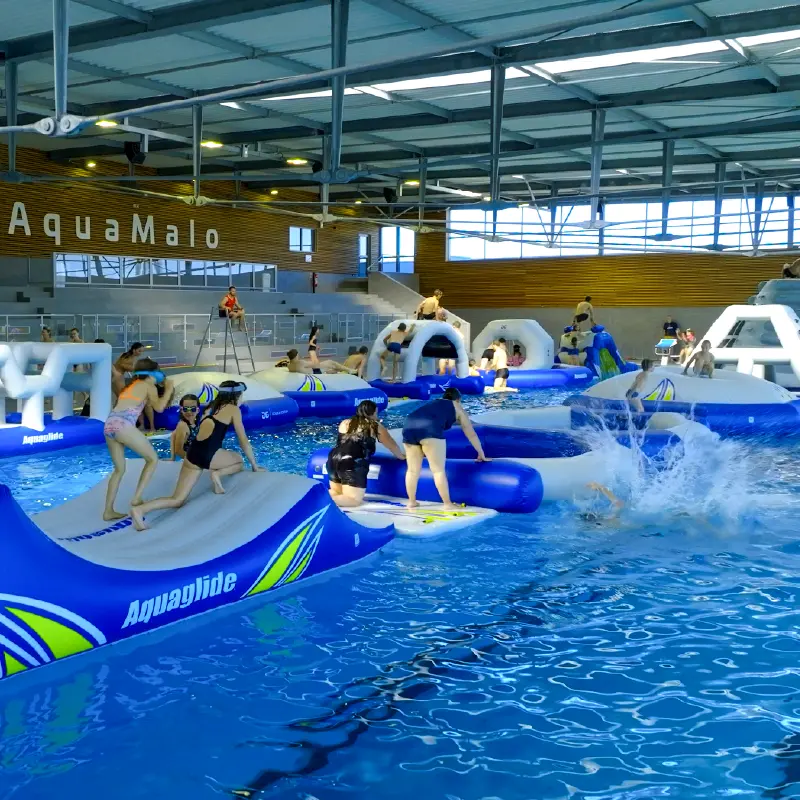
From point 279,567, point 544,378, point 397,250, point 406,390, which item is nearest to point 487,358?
point 544,378

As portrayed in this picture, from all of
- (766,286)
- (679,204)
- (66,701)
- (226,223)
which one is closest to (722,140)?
(766,286)

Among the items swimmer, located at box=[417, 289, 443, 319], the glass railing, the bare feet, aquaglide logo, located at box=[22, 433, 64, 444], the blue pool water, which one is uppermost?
swimmer, located at box=[417, 289, 443, 319]

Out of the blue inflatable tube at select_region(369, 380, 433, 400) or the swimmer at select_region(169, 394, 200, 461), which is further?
the blue inflatable tube at select_region(369, 380, 433, 400)

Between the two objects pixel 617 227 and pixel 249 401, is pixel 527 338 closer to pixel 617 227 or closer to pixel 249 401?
pixel 617 227

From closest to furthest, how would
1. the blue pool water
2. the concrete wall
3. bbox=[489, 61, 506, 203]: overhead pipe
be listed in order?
the blue pool water
bbox=[489, 61, 506, 203]: overhead pipe
the concrete wall

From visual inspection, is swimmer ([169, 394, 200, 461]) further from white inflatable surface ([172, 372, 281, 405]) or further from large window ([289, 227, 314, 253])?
large window ([289, 227, 314, 253])

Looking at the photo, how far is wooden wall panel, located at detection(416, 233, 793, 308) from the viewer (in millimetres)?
29516

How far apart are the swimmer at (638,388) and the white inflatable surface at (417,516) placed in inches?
242

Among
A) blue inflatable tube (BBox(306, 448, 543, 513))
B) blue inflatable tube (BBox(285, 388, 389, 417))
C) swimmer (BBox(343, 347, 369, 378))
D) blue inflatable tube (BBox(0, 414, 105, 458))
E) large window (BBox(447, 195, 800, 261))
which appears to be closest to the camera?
blue inflatable tube (BBox(306, 448, 543, 513))

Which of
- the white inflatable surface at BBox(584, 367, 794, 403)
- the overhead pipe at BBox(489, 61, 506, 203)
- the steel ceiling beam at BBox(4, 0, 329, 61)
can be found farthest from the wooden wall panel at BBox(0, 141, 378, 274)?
the white inflatable surface at BBox(584, 367, 794, 403)

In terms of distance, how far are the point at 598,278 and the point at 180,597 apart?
1071 inches

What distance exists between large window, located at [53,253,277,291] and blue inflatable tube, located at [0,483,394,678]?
18.6 meters

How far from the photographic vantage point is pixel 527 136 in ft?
62.2

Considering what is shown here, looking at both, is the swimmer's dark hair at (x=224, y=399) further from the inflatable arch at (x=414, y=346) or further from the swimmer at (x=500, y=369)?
the swimmer at (x=500, y=369)
